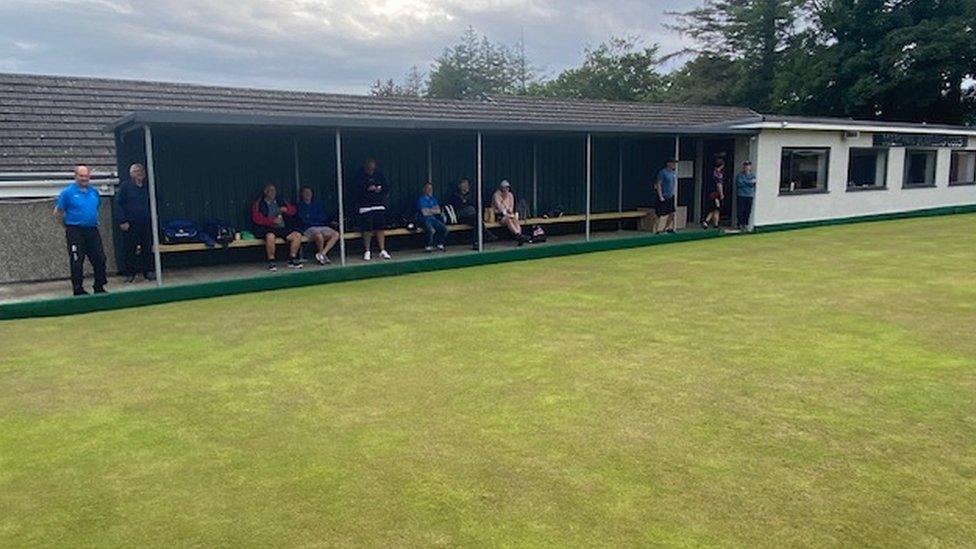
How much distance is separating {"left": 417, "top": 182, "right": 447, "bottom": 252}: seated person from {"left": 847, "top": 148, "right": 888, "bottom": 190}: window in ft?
33.0

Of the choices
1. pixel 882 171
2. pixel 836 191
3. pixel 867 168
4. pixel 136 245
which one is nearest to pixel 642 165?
pixel 836 191

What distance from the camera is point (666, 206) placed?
13227mm

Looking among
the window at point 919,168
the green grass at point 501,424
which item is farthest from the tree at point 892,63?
the green grass at point 501,424

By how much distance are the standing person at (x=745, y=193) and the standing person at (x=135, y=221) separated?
10363 mm

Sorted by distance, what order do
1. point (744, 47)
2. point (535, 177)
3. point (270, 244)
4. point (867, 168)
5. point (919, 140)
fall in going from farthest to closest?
1. point (744, 47)
2. point (919, 140)
3. point (867, 168)
4. point (535, 177)
5. point (270, 244)

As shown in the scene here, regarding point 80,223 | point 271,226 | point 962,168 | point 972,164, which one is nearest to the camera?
point 80,223

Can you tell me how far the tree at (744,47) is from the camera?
103ft

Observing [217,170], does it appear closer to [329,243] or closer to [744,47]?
[329,243]

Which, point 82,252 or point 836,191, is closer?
point 82,252

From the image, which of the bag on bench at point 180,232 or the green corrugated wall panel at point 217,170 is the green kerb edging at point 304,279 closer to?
the bag on bench at point 180,232

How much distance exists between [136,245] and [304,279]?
198cm

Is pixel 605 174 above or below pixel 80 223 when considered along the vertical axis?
above

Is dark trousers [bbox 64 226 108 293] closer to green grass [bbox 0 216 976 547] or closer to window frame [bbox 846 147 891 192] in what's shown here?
green grass [bbox 0 216 976 547]

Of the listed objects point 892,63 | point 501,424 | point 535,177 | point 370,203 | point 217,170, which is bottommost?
point 501,424
